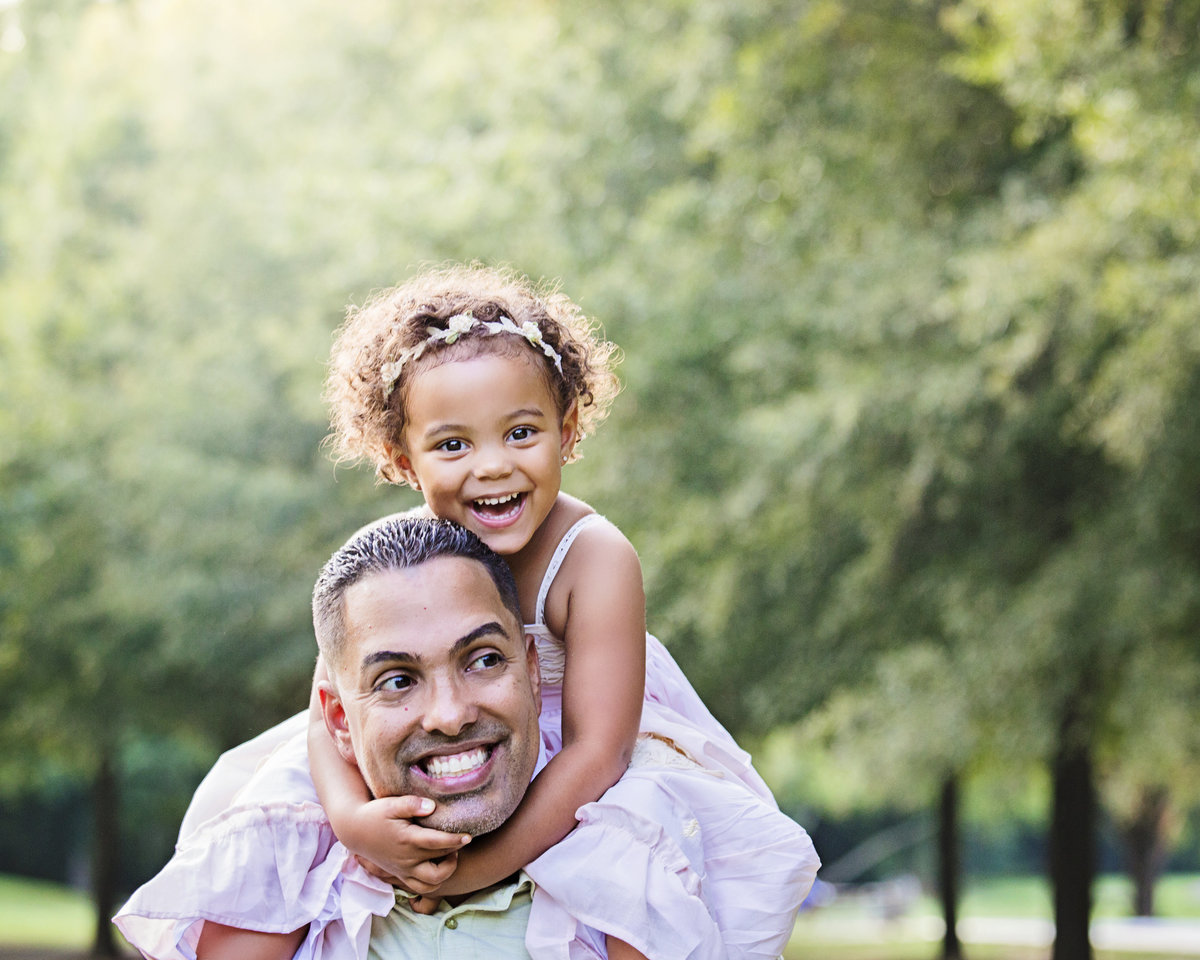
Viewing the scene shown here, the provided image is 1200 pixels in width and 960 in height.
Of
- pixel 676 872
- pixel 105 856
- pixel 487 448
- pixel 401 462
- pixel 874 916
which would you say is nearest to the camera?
pixel 676 872

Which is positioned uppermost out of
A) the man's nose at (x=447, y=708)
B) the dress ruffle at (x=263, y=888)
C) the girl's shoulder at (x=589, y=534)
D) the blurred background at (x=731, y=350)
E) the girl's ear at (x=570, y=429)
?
the blurred background at (x=731, y=350)

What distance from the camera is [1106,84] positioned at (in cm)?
728

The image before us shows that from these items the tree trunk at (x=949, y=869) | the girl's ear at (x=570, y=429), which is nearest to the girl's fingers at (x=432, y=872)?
the girl's ear at (x=570, y=429)

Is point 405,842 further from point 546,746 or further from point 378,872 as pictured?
point 546,746

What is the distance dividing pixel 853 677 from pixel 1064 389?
→ 2.95 meters

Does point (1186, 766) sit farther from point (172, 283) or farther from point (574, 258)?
point (172, 283)

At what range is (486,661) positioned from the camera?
2424 millimetres

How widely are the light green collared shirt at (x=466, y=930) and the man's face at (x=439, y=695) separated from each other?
0.20 meters

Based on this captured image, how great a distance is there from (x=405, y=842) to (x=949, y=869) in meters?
18.0

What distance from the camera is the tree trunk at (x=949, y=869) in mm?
18297

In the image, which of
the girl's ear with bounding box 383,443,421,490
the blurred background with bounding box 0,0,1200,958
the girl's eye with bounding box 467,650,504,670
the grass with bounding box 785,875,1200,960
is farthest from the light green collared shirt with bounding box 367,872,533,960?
the grass with bounding box 785,875,1200,960

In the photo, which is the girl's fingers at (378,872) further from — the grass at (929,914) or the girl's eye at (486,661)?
the grass at (929,914)

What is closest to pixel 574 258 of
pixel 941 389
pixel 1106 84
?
pixel 941 389

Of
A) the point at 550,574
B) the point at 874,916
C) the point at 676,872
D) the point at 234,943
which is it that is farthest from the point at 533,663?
the point at 874,916
